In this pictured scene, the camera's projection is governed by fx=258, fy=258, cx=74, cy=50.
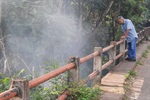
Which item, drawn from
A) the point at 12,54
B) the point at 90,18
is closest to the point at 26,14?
the point at 12,54

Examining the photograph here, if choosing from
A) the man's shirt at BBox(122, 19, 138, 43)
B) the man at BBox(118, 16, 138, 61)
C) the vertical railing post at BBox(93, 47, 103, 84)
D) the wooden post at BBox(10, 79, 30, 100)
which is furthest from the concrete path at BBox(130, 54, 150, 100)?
the wooden post at BBox(10, 79, 30, 100)

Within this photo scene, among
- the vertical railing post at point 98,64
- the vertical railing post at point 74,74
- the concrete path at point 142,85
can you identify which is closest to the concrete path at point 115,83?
the vertical railing post at point 98,64

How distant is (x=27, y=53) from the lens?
8961 millimetres

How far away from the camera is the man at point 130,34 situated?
7930 mm

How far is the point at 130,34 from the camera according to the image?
8.18 m

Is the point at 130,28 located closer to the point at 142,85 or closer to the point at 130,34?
the point at 130,34

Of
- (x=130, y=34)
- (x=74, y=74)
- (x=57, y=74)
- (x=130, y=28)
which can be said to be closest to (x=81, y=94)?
(x=74, y=74)

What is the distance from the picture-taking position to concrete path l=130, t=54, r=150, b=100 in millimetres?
5160

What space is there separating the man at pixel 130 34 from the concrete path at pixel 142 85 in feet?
1.76

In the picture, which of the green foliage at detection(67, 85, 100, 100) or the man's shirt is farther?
the man's shirt

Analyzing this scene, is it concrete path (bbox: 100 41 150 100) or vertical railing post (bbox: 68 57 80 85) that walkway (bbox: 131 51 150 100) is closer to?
concrete path (bbox: 100 41 150 100)

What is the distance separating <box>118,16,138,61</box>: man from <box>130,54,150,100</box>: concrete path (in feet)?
1.76

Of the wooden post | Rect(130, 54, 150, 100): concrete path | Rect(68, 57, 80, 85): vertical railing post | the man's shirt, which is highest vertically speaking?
the man's shirt

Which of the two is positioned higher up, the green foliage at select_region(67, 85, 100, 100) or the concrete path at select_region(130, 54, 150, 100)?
the green foliage at select_region(67, 85, 100, 100)
